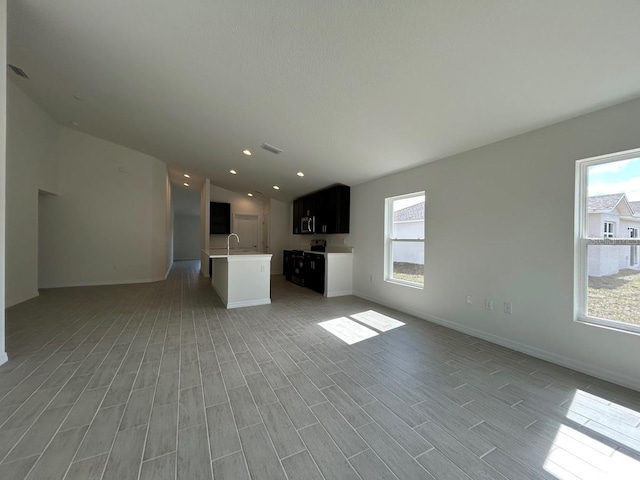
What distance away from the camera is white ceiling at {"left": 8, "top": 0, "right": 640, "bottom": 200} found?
1681mm

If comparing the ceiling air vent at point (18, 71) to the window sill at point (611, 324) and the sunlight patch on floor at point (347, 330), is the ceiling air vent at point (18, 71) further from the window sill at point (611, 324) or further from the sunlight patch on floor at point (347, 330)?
the window sill at point (611, 324)

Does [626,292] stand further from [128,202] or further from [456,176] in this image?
[128,202]

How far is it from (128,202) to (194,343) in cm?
544

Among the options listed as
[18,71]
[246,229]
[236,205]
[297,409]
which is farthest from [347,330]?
[236,205]

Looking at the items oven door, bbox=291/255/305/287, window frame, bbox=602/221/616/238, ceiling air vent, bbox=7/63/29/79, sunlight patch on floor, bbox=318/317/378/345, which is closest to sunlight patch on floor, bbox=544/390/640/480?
window frame, bbox=602/221/616/238

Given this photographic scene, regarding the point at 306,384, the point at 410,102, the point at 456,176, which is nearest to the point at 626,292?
the point at 456,176

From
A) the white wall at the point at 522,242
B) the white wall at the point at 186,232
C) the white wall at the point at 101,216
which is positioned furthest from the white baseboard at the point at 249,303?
the white wall at the point at 186,232

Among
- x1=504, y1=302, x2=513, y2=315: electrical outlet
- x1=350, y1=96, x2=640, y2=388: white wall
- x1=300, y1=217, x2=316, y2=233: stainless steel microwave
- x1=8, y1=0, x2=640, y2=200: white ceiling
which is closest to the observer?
x1=8, y1=0, x2=640, y2=200: white ceiling

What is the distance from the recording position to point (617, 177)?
2248mm

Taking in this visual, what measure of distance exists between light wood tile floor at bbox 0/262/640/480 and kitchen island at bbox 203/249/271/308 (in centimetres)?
130

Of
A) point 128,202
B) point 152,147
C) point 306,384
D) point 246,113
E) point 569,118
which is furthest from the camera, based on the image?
point 128,202

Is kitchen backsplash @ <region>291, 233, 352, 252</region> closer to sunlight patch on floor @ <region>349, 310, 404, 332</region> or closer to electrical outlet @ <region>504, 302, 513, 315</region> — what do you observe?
sunlight patch on floor @ <region>349, 310, 404, 332</region>

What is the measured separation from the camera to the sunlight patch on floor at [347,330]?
3037mm

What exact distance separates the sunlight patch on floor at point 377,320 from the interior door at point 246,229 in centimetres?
645
